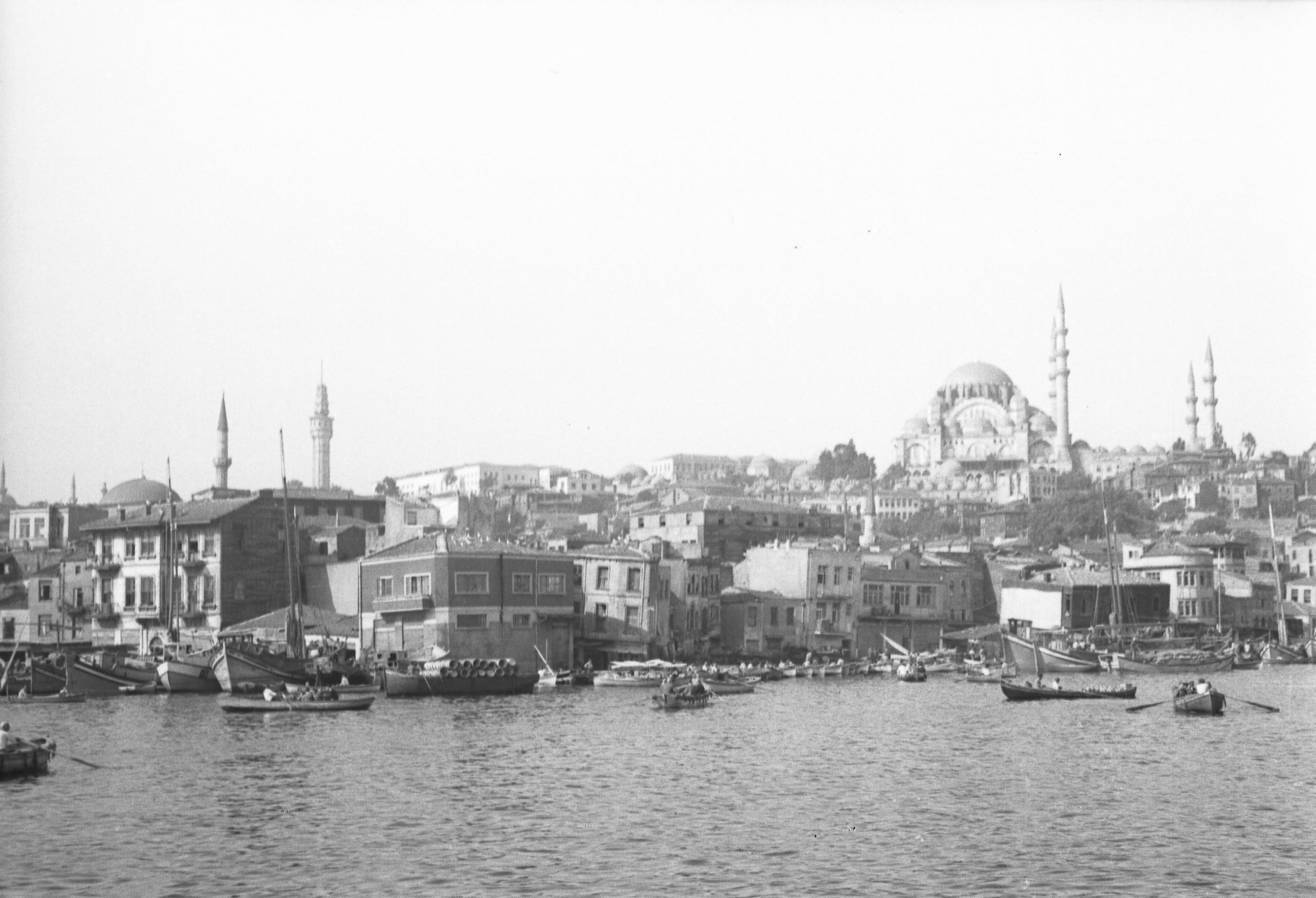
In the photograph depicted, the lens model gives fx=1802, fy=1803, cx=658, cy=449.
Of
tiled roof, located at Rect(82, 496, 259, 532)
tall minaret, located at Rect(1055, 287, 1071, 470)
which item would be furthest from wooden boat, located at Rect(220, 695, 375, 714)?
tall minaret, located at Rect(1055, 287, 1071, 470)

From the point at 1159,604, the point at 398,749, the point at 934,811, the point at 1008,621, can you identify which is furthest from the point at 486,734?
Result: the point at 1159,604

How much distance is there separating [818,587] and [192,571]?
25.2 m

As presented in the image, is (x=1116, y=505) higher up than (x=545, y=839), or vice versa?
(x=1116, y=505)

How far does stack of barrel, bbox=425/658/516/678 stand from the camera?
5388 centimetres

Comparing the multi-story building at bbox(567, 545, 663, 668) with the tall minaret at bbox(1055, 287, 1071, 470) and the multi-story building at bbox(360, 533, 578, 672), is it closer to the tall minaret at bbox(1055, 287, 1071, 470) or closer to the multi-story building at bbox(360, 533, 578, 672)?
the multi-story building at bbox(360, 533, 578, 672)

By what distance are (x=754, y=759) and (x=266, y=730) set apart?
482 inches

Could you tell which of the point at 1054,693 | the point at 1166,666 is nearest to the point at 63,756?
the point at 1054,693

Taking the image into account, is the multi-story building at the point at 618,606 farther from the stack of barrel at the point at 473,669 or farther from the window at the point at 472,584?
the stack of barrel at the point at 473,669

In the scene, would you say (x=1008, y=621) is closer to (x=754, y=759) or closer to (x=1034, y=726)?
(x=1034, y=726)

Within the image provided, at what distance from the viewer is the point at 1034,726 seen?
4456 cm

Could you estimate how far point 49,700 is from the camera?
169 feet

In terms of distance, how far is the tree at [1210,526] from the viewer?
393 feet

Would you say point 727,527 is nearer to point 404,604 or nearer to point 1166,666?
point 1166,666

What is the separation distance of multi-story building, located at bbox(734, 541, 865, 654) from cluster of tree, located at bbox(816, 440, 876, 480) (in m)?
109
